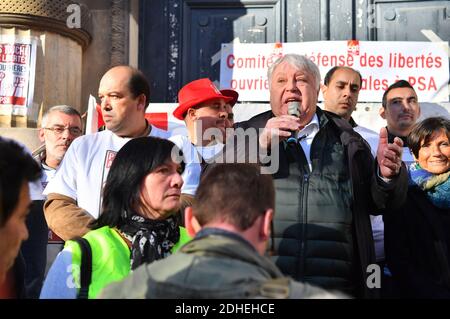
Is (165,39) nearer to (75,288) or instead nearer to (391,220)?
(391,220)

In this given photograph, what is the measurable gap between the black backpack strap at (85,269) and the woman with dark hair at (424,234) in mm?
1626

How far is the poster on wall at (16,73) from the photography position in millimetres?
5473

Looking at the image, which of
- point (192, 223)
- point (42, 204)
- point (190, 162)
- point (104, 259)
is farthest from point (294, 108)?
point (42, 204)

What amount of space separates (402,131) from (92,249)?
2.74 metres

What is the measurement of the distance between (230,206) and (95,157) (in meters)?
1.72

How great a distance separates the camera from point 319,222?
10.5 feet

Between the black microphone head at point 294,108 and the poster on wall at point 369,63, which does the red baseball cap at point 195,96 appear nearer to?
the black microphone head at point 294,108

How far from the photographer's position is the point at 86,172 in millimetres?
3521

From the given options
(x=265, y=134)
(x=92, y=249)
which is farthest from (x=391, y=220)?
(x=92, y=249)

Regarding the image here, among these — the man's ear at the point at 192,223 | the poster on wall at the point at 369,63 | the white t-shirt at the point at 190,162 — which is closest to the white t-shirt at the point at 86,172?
the white t-shirt at the point at 190,162

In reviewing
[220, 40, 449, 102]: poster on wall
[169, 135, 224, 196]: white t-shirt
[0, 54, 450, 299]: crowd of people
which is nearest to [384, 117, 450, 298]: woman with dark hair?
[0, 54, 450, 299]: crowd of people

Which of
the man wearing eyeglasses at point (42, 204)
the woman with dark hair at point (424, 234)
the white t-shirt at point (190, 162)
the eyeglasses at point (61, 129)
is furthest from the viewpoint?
the eyeglasses at point (61, 129)

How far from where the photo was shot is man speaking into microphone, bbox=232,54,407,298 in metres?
3.15

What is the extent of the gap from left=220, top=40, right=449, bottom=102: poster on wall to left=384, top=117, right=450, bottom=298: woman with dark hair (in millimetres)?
2271
